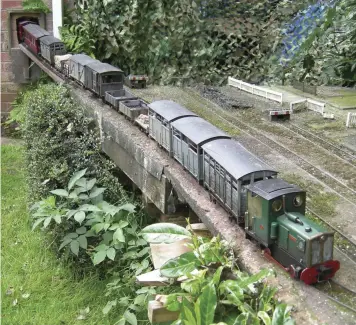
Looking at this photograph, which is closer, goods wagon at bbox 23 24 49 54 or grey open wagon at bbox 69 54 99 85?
grey open wagon at bbox 69 54 99 85

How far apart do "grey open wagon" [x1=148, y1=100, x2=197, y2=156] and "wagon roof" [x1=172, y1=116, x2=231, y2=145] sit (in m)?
0.25

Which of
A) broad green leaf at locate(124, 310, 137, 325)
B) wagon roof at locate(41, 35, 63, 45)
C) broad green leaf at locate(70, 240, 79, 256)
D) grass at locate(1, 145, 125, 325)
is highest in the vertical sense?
wagon roof at locate(41, 35, 63, 45)

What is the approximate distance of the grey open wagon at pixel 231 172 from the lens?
6.79 m

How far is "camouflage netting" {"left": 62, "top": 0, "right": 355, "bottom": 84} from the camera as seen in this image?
18500 millimetres

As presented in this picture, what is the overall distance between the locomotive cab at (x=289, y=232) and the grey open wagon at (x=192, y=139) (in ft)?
5.43

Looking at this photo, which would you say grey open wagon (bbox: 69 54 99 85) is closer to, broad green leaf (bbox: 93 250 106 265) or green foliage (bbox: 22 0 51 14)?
green foliage (bbox: 22 0 51 14)

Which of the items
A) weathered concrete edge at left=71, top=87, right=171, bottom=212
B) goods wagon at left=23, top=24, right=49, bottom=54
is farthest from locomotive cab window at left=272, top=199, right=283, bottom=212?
goods wagon at left=23, top=24, right=49, bottom=54

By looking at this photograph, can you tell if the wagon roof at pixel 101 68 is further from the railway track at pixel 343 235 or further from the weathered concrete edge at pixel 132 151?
the railway track at pixel 343 235

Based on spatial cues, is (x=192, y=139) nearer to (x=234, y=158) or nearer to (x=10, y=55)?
(x=234, y=158)

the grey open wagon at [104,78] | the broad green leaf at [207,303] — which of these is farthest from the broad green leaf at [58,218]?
the grey open wagon at [104,78]

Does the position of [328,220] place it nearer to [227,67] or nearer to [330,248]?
[330,248]

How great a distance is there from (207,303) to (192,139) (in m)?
3.54

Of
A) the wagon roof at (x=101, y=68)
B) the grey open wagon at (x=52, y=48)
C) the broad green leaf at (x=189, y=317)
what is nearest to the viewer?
the broad green leaf at (x=189, y=317)

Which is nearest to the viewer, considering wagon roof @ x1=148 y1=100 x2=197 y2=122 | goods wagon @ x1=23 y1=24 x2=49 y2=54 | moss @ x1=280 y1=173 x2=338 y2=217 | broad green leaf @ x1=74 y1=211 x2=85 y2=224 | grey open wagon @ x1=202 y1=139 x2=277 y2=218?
grey open wagon @ x1=202 y1=139 x2=277 y2=218
